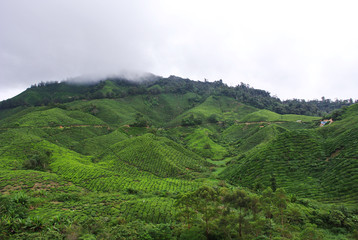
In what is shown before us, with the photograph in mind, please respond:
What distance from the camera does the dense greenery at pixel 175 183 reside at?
20422mm

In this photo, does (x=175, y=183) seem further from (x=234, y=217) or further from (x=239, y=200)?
(x=234, y=217)

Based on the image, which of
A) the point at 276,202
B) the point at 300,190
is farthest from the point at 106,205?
the point at 300,190

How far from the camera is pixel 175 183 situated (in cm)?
4559

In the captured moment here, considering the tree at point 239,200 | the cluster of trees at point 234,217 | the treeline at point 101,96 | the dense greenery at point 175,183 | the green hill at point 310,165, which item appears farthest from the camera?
the treeline at point 101,96

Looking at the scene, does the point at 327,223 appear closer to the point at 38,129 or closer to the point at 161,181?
the point at 161,181

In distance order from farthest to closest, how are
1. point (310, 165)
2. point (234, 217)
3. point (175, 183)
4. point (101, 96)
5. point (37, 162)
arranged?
point (101, 96), point (37, 162), point (175, 183), point (310, 165), point (234, 217)

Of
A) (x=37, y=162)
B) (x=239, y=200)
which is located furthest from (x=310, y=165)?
(x=37, y=162)

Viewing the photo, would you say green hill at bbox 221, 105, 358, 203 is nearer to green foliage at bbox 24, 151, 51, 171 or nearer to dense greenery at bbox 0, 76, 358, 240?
dense greenery at bbox 0, 76, 358, 240

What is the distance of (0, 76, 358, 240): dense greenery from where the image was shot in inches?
804

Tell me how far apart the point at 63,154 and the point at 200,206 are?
5597 centimetres

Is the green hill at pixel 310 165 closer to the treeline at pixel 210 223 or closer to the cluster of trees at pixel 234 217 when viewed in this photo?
the treeline at pixel 210 223

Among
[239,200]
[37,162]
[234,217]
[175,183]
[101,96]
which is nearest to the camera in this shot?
[234,217]

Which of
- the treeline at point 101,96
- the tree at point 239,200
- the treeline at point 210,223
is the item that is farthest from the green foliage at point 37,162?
the treeline at point 101,96

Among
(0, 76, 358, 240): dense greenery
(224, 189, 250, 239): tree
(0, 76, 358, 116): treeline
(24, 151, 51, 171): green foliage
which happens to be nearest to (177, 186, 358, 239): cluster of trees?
(224, 189, 250, 239): tree
